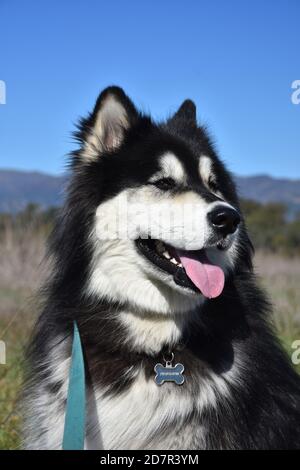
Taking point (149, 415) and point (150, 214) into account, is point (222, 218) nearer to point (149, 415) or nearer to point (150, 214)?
point (150, 214)

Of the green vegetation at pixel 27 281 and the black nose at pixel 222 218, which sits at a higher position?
the black nose at pixel 222 218

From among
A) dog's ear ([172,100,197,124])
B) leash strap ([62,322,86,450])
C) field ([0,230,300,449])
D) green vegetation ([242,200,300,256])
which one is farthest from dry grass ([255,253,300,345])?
green vegetation ([242,200,300,256])

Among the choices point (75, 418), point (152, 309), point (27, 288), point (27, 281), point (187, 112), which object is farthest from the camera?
point (27, 281)

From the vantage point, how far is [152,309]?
3088mm

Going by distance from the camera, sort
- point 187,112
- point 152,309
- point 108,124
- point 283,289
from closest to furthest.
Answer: point 152,309
point 108,124
point 187,112
point 283,289

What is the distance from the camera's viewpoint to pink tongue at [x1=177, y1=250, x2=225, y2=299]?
2.98 meters

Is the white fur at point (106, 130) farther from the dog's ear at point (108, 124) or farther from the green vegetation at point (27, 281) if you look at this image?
the green vegetation at point (27, 281)

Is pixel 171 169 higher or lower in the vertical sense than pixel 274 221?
higher

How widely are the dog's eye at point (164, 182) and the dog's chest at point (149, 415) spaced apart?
100 centimetres

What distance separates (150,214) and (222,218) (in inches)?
15.8

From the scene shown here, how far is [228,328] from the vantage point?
10.5ft

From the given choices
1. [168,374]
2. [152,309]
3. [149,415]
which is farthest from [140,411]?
[152,309]

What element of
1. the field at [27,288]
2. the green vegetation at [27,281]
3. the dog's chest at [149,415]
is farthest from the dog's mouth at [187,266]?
the field at [27,288]

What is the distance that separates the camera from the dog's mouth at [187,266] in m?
2.98
